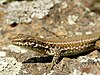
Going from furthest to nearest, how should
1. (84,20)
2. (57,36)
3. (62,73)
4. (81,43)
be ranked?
(84,20) < (57,36) < (81,43) < (62,73)

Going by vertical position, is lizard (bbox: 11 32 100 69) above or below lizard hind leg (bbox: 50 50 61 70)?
above

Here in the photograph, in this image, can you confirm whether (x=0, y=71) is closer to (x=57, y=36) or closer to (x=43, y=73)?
(x=43, y=73)

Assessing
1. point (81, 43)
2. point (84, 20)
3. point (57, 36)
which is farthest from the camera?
point (84, 20)

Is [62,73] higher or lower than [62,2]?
lower

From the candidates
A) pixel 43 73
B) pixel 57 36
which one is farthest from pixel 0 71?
pixel 57 36

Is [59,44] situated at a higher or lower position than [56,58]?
higher

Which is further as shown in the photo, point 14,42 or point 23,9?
point 23,9

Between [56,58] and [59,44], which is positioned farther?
[59,44]

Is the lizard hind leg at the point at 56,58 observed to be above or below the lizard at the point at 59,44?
below
